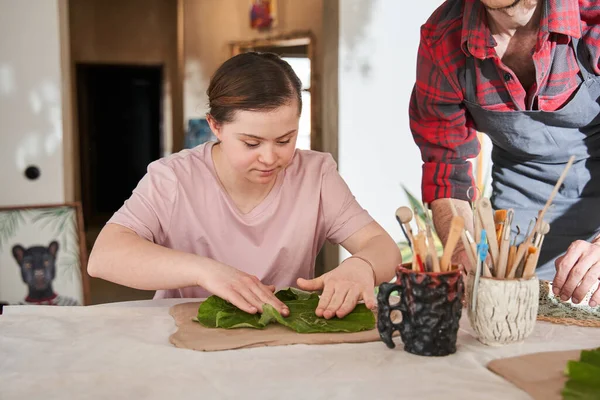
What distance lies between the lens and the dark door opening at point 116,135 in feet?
26.0

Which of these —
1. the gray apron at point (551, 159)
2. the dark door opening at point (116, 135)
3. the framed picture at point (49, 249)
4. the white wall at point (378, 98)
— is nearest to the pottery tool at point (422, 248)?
the gray apron at point (551, 159)

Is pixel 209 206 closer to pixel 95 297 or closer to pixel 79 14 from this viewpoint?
pixel 95 297

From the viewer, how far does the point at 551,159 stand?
5.44 feet

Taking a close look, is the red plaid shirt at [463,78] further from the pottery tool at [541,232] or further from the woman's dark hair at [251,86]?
the pottery tool at [541,232]

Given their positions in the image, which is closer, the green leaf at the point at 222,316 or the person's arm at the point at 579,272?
the green leaf at the point at 222,316

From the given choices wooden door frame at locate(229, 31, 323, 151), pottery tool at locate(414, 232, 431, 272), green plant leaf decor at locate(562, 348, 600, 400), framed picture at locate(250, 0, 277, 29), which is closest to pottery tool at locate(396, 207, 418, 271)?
pottery tool at locate(414, 232, 431, 272)

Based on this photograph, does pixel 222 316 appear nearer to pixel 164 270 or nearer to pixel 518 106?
pixel 164 270

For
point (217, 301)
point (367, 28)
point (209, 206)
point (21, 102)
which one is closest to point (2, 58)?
point (21, 102)

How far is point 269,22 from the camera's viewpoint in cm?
596

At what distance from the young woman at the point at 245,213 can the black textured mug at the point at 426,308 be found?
10.3 inches

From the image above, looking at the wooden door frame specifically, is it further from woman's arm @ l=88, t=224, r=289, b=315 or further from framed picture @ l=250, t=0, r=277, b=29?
woman's arm @ l=88, t=224, r=289, b=315

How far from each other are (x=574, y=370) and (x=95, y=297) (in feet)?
15.3

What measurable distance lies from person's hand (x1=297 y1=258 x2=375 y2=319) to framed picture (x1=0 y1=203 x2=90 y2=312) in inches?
46.0

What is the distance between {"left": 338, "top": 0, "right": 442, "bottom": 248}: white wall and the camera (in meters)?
3.74
